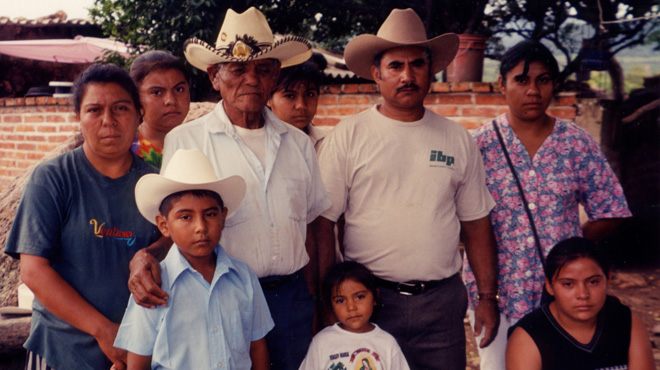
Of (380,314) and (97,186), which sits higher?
(97,186)

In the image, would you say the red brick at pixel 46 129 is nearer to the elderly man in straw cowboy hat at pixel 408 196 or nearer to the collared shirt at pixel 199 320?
the elderly man in straw cowboy hat at pixel 408 196

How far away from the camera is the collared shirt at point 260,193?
2.40 meters

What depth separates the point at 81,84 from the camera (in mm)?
2287

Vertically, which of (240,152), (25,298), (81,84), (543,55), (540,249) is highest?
(543,55)

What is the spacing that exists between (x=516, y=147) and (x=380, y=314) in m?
1.11

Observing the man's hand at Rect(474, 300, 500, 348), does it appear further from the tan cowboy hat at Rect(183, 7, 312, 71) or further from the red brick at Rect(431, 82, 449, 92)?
the red brick at Rect(431, 82, 449, 92)

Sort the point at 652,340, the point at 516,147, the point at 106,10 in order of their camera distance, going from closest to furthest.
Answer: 1. the point at 516,147
2. the point at 652,340
3. the point at 106,10

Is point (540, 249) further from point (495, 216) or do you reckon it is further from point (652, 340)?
point (652, 340)

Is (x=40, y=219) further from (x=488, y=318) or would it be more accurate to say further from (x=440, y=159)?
(x=488, y=318)

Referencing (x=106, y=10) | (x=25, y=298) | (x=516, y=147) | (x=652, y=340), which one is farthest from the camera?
(x=106, y=10)

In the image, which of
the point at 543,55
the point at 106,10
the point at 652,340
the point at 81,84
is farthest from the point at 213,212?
the point at 106,10

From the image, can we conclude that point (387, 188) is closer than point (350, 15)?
Yes

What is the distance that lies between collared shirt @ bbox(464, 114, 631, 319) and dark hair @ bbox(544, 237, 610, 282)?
14 centimetres

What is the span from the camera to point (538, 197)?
2.82 m
